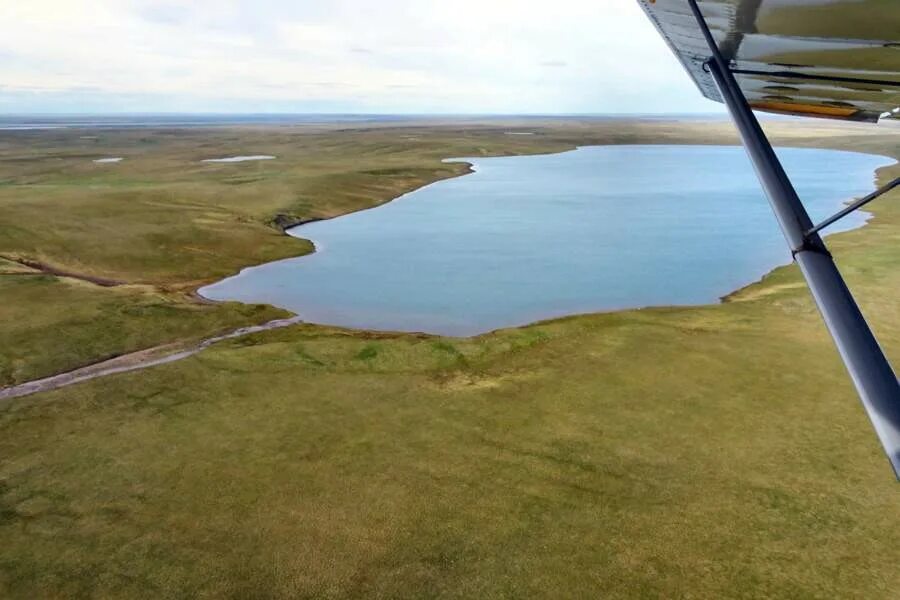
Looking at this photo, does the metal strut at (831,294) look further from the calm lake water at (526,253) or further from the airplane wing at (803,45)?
the calm lake water at (526,253)

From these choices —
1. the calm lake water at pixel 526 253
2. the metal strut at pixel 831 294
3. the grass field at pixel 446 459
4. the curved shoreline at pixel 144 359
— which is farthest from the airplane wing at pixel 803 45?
the calm lake water at pixel 526 253

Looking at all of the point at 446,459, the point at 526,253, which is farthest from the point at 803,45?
the point at 526,253

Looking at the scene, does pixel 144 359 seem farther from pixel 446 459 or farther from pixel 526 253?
pixel 526 253

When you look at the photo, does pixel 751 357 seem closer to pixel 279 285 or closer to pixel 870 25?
pixel 870 25

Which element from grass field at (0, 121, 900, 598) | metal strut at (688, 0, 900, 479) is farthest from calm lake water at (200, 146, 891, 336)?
metal strut at (688, 0, 900, 479)

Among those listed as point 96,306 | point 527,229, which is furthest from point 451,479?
point 527,229

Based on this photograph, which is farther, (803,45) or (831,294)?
(803,45)
